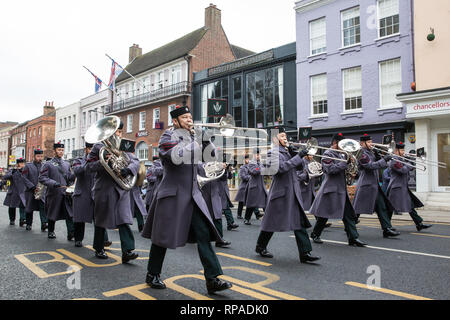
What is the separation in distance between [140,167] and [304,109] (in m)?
16.9

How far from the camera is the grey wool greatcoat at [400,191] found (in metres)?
8.78

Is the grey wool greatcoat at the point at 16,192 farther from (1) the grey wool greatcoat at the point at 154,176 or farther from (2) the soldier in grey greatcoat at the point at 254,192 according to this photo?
(2) the soldier in grey greatcoat at the point at 254,192

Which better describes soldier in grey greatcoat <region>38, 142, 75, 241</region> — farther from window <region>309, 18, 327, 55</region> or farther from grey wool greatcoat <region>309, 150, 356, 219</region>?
window <region>309, 18, 327, 55</region>

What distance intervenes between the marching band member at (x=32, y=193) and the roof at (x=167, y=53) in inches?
909

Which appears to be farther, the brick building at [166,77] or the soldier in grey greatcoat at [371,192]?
the brick building at [166,77]

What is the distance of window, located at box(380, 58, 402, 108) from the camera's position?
17391 millimetres

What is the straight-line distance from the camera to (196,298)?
3865 millimetres

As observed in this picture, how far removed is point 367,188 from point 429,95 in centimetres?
924

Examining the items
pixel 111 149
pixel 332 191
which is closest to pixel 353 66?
pixel 332 191

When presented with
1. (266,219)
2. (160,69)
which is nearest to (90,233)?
(266,219)

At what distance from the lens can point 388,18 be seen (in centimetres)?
1792

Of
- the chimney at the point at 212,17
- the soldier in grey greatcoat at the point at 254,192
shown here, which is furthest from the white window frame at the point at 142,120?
the soldier in grey greatcoat at the point at 254,192

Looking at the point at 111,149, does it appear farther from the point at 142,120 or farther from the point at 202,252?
the point at 142,120

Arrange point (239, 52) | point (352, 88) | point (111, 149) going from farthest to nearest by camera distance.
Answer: point (239, 52)
point (352, 88)
point (111, 149)
